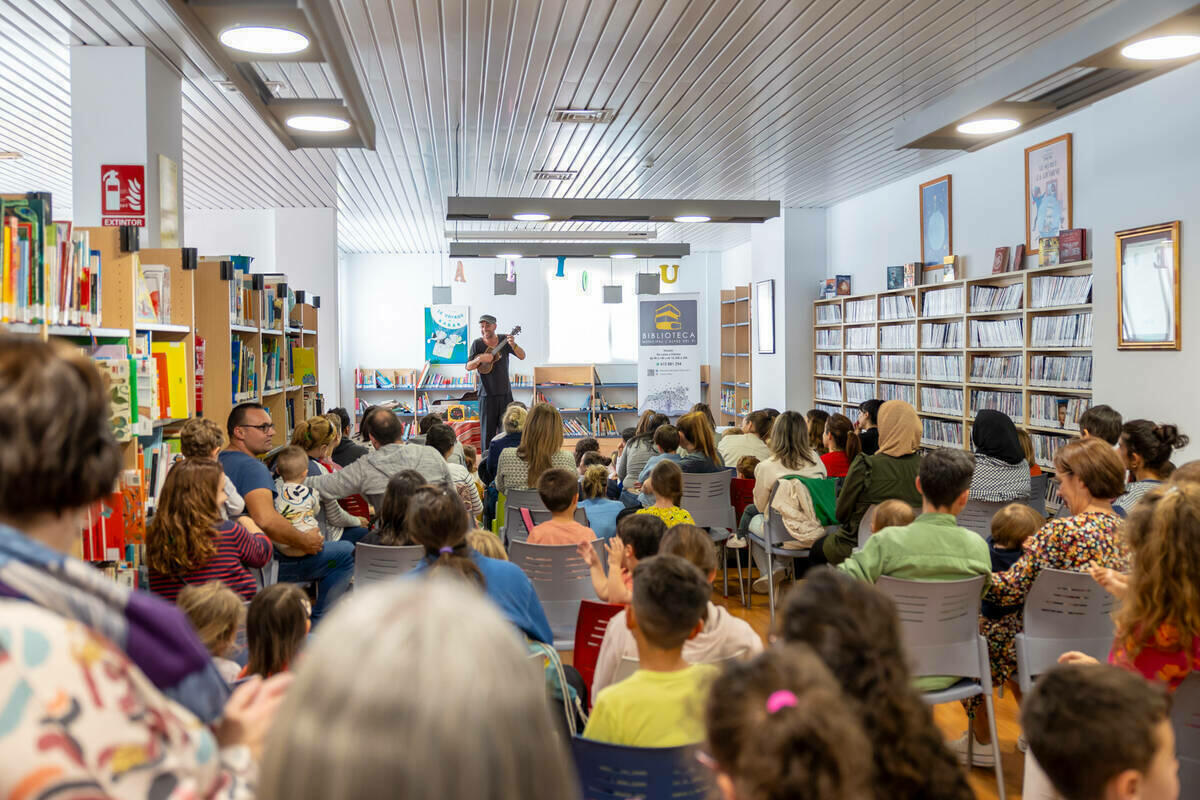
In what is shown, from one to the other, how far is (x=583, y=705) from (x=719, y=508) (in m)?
2.59

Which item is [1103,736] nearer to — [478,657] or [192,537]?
[478,657]

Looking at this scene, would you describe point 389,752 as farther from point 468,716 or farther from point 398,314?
point 398,314

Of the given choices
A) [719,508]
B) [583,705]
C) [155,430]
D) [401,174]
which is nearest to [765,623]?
[719,508]

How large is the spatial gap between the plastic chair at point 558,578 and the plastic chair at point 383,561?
384 millimetres

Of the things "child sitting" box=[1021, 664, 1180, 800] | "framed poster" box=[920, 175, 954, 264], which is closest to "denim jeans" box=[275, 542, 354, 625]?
"child sitting" box=[1021, 664, 1180, 800]

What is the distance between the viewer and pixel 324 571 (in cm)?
405

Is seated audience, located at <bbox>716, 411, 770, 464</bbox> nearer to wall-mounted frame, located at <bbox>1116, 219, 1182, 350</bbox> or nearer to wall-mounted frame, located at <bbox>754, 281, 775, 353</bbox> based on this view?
wall-mounted frame, located at <bbox>1116, 219, 1182, 350</bbox>

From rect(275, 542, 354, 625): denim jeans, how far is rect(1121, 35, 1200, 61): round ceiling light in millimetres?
3808

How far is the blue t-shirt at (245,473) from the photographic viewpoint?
392 cm

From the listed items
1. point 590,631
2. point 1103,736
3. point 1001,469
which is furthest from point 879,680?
point 1001,469

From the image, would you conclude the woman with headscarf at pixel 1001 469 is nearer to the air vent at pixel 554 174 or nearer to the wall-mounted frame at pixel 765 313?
the air vent at pixel 554 174

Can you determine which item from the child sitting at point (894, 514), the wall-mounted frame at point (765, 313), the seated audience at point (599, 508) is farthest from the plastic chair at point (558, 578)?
the wall-mounted frame at point (765, 313)

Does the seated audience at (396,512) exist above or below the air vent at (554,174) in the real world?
below

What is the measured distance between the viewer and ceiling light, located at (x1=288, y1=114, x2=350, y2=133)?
4121mm
